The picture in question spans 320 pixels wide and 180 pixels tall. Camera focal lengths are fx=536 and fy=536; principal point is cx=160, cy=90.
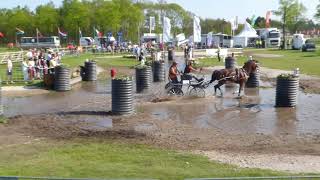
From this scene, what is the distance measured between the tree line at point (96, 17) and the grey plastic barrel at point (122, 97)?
216 ft

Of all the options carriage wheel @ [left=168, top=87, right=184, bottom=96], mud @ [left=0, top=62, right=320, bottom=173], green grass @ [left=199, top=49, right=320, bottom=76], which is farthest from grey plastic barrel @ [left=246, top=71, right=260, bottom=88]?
green grass @ [left=199, top=49, right=320, bottom=76]

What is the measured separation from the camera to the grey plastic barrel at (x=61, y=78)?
26.7 metres

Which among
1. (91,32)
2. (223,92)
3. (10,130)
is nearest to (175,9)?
(91,32)

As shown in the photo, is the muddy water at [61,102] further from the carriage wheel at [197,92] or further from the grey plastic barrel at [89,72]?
the grey plastic barrel at [89,72]

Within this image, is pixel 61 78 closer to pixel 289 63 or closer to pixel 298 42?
Answer: pixel 289 63

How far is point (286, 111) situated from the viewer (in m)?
19.5

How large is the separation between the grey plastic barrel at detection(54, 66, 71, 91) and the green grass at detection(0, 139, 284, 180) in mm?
12959

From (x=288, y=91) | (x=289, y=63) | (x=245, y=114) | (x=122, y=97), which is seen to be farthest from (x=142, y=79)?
(x=289, y=63)

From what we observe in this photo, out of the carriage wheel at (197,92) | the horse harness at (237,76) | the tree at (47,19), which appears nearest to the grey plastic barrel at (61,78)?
the carriage wheel at (197,92)

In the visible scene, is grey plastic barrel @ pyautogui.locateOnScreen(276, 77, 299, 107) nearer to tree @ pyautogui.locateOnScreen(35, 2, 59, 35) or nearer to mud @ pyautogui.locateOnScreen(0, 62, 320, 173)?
mud @ pyautogui.locateOnScreen(0, 62, 320, 173)

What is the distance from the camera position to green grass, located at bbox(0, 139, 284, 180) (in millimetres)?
10609

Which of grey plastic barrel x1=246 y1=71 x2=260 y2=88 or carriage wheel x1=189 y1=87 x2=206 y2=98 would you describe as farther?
grey plastic barrel x1=246 y1=71 x2=260 y2=88

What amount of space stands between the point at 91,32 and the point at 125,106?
8052 centimetres

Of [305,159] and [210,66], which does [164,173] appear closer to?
[305,159]
